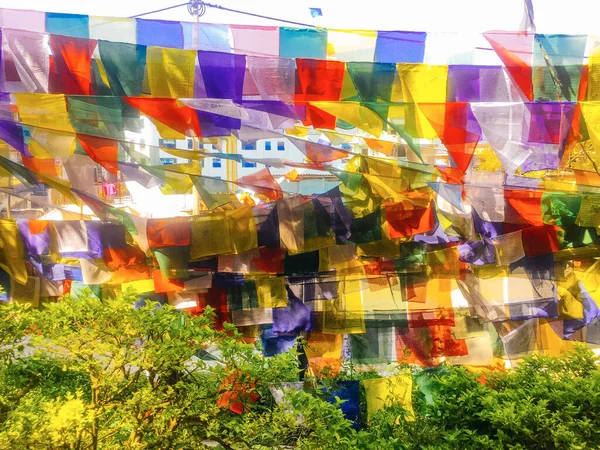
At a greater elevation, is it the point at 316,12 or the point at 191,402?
the point at 316,12

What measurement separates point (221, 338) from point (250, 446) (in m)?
0.54

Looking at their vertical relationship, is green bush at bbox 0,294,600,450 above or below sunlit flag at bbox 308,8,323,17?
Answer: below

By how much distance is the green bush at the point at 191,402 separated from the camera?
223 cm

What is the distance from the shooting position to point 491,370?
3387mm

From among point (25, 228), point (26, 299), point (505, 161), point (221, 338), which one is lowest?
point (221, 338)

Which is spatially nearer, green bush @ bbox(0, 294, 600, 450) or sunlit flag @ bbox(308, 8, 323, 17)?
green bush @ bbox(0, 294, 600, 450)

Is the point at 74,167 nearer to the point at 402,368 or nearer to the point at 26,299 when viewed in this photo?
the point at 26,299

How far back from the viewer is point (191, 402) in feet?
7.97

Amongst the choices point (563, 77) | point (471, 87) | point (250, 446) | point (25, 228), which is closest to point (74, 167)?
point (25, 228)

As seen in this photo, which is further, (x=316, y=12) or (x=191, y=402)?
(x=316, y=12)

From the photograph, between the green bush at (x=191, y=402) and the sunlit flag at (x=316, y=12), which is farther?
the sunlit flag at (x=316, y=12)

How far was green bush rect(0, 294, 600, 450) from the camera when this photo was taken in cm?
223

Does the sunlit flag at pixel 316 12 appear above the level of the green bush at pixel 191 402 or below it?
above

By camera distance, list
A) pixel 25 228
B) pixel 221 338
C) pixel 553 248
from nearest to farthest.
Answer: pixel 221 338 < pixel 25 228 < pixel 553 248
